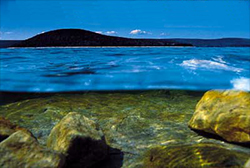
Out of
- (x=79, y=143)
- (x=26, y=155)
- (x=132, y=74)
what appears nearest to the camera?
(x=26, y=155)

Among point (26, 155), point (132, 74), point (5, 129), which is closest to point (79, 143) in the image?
point (26, 155)

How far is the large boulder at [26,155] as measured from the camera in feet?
12.3

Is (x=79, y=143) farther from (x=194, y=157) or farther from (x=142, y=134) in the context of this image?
(x=194, y=157)

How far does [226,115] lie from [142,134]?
2.24 m

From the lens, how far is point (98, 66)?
41.6 ft

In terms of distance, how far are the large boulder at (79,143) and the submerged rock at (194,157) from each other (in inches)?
41.2

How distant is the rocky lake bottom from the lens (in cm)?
426

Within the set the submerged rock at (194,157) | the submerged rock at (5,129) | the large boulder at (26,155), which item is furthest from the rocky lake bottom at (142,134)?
the submerged rock at (5,129)

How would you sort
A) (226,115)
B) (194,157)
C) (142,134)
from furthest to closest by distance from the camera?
1. (142,134)
2. (226,115)
3. (194,157)

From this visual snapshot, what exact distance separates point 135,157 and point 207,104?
8.63 ft

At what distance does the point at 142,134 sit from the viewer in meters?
6.06

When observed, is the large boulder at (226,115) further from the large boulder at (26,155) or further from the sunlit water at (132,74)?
the sunlit water at (132,74)

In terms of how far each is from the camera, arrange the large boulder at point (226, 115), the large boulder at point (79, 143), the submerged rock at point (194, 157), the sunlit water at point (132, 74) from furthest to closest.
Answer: the sunlit water at point (132, 74)
the large boulder at point (226, 115)
the large boulder at point (79, 143)
the submerged rock at point (194, 157)

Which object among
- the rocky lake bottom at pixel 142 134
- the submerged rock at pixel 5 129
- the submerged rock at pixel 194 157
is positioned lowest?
the rocky lake bottom at pixel 142 134
